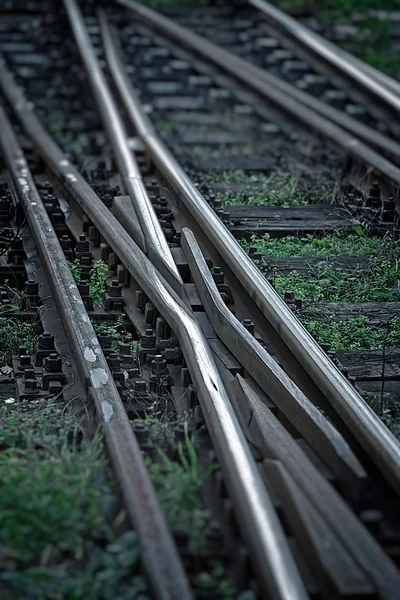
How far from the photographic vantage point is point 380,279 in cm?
594

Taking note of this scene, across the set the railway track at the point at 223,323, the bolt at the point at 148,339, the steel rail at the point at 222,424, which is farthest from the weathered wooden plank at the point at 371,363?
the bolt at the point at 148,339

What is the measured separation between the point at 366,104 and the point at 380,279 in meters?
4.47

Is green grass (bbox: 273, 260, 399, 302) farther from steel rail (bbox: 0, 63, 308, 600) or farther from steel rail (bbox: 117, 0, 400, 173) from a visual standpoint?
steel rail (bbox: 117, 0, 400, 173)

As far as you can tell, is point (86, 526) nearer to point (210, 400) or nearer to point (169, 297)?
point (210, 400)

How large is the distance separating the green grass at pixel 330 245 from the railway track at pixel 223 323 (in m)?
0.11

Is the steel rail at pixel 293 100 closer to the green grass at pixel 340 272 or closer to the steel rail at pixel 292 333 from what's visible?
the green grass at pixel 340 272

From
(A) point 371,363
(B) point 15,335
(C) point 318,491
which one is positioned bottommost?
(B) point 15,335

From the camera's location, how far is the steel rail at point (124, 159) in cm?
575

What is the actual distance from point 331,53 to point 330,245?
477 cm

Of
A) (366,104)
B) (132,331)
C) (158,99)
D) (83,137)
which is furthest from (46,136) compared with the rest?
(132,331)

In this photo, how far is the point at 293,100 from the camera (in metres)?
9.76

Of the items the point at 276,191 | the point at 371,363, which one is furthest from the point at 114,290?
the point at 276,191

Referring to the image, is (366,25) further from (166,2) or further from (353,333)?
(353,333)

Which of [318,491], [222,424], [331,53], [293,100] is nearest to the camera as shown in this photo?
[318,491]
